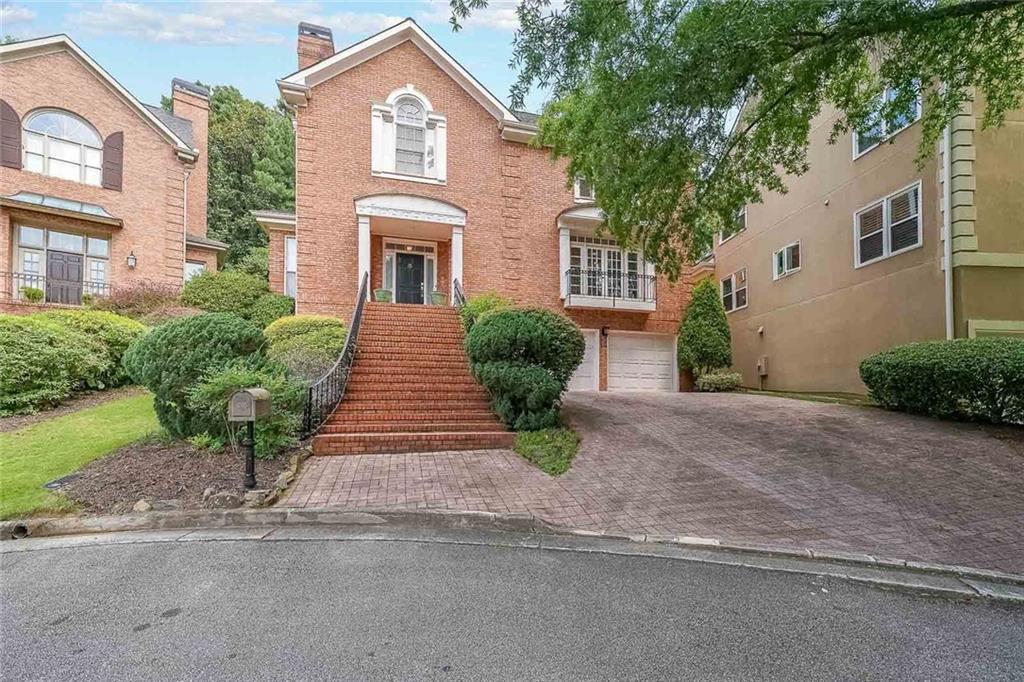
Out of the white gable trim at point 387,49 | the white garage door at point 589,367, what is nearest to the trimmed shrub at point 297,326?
the white gable trim at point 387,49

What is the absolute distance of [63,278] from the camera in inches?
586

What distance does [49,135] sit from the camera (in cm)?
1484

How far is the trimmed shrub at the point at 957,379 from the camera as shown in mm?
7645

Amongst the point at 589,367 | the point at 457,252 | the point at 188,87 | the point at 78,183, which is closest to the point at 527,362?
the point at 457,252

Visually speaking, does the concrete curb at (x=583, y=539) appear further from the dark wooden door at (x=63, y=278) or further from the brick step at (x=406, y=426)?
the dark wooden door at (x=63, y=278)

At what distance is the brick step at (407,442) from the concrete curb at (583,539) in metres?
2.34

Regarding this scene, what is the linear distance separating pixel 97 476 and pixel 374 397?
12.9 ft

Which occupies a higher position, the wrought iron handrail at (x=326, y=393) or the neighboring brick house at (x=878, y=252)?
the neighboring brick house at (x=878, y=252)

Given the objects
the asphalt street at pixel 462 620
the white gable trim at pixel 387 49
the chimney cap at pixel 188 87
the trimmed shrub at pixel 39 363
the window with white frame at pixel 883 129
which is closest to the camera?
the asphalt street at pixel 462 620

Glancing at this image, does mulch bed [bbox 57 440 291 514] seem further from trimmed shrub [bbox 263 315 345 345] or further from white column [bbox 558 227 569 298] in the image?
white column [bbox 558 227 569 298]

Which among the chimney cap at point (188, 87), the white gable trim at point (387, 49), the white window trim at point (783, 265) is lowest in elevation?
the white window trim at point (783, 265)

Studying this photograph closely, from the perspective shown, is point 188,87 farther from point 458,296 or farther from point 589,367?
point 589,367

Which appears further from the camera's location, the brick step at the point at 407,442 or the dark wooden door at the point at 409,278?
the dark wooden door at the point at 409,278

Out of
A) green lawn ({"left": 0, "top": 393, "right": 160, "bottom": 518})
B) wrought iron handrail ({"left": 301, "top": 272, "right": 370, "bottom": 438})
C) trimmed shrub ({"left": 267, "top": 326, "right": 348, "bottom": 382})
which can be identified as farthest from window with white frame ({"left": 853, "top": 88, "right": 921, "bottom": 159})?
green lawn ({"left": 0, "top": 393, "right": 160, "bottom": 518})
